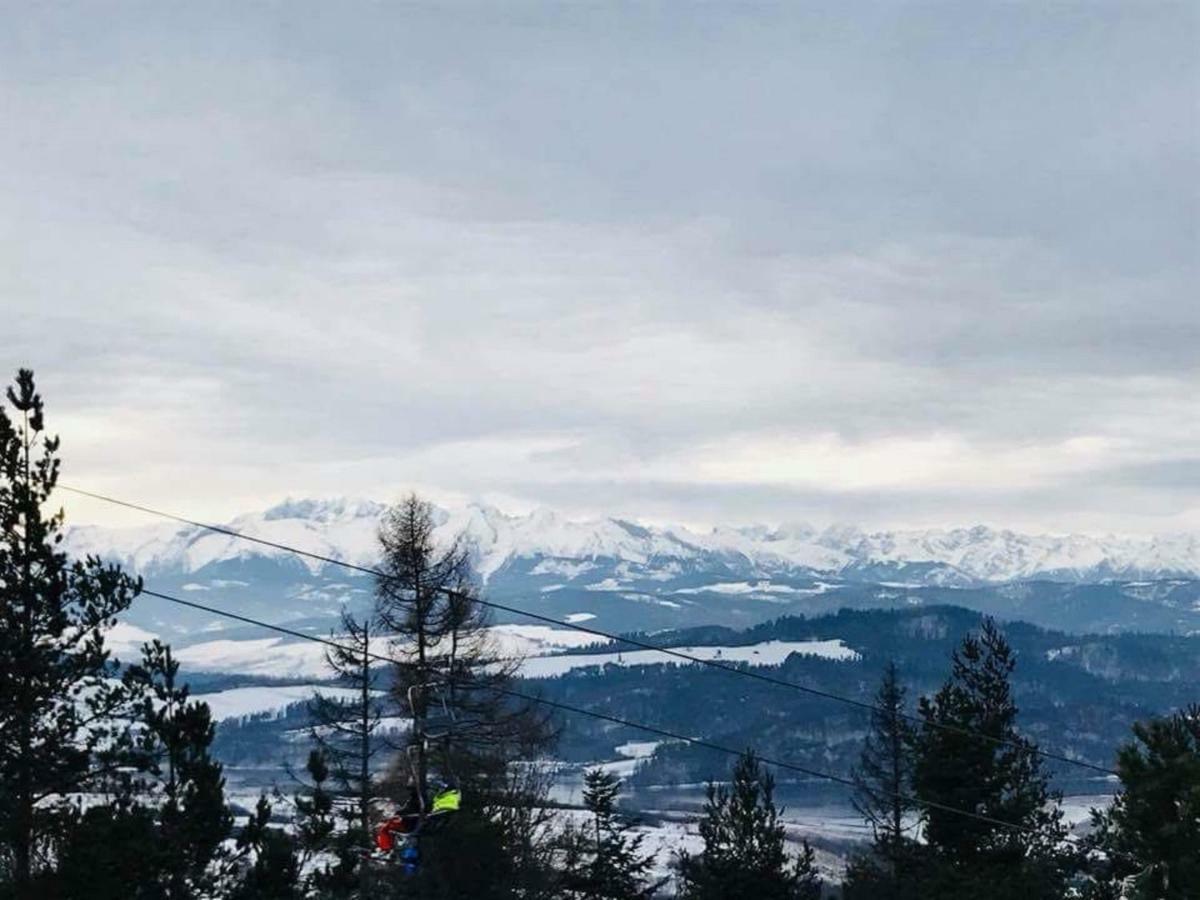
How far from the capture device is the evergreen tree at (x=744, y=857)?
134 ft

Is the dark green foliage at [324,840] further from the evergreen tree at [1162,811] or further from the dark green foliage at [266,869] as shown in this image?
the evergreen tree at [1162,811]

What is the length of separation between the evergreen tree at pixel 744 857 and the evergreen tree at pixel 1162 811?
979 centimetres

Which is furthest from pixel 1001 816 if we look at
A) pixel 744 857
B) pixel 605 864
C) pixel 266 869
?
pixel 266 869

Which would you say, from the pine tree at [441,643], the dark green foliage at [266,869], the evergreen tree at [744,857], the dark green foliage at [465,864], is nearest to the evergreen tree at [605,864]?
the evergreen tree at [744,857]

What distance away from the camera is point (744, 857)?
41.5 metres

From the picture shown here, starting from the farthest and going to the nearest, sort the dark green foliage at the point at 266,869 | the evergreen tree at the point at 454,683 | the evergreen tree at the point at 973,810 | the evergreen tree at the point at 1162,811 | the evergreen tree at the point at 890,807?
the evergreen tree at the point at 890,807 < the evergreen tree at the point at 973,810 < the evergreen tree at the point at 1162,811 < the evergreen tree at the point at 454,683 < the dark green foliage at the point at 266,869

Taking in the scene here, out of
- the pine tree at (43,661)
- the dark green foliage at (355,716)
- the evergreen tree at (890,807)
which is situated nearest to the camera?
the pine tree at (43,661)

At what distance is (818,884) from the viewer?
1799 inches

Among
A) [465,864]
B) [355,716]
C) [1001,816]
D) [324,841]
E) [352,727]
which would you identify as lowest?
[465,864]

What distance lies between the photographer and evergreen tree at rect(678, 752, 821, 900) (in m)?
40.8

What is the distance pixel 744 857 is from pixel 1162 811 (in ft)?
39.3

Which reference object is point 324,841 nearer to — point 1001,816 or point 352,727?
point 352,727

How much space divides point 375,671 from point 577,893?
10876mm

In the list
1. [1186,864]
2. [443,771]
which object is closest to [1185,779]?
[1186,864]
